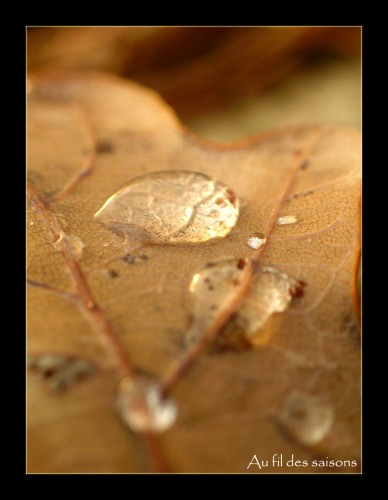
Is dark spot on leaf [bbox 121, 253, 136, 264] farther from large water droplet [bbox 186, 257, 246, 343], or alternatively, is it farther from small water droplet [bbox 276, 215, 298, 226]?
small water droplet [bbox 276, 215, 298, 226]

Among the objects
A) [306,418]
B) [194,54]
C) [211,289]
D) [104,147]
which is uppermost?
[194,54]

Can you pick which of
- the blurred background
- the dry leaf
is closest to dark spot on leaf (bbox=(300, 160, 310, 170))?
the dry leaf

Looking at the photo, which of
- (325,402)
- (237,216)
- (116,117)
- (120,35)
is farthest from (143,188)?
(120,35)

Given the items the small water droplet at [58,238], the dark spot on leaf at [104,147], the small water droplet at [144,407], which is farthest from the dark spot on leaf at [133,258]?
the dark spot on leaf at [104,147]

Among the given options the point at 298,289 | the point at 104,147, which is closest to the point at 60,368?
the point at 298,289

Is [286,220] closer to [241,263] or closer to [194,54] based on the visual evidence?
[241,263]

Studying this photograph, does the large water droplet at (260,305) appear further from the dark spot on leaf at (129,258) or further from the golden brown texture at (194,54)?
the golden brown texture at (194,54)

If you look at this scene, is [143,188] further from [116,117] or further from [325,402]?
[325,402]
